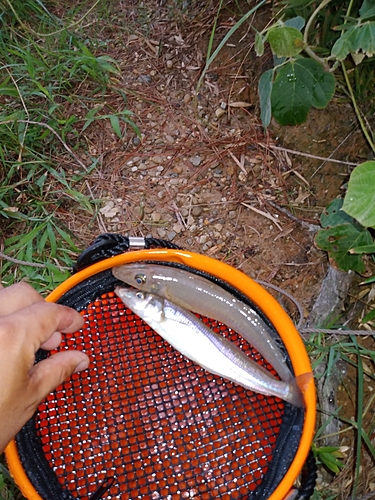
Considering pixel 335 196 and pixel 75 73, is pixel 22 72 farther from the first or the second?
pixel 335 196

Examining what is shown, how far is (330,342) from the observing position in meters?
2.47

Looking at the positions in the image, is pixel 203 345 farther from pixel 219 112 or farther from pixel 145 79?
pixel 145 79

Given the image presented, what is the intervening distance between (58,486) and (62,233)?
4.82ft

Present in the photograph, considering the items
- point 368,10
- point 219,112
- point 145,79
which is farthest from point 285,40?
point 145,79

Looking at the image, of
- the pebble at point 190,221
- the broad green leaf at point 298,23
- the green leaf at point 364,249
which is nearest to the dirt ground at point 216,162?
the pebble at point 190,221

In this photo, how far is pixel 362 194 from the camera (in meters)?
1.65

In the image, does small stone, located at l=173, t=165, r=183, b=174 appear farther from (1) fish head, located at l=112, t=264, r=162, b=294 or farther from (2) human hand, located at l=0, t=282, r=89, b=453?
(2) human hand, located at l=0, t=282, r=89, b=453

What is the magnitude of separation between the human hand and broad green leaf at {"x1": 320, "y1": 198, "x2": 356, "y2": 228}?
4.66ft

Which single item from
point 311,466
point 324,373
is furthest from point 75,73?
point 311,466

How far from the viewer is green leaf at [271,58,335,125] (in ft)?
6.37

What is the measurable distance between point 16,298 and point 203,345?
2.39 ft

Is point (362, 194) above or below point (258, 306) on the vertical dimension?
above

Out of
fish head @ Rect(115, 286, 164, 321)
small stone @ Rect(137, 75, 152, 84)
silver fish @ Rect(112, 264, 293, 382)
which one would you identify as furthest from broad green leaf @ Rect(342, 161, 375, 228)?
small stone @ Rect(137, 75, 152, 84)

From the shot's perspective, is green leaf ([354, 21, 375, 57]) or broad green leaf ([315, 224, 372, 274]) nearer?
green leaf ([354, 21, 375, 57])
